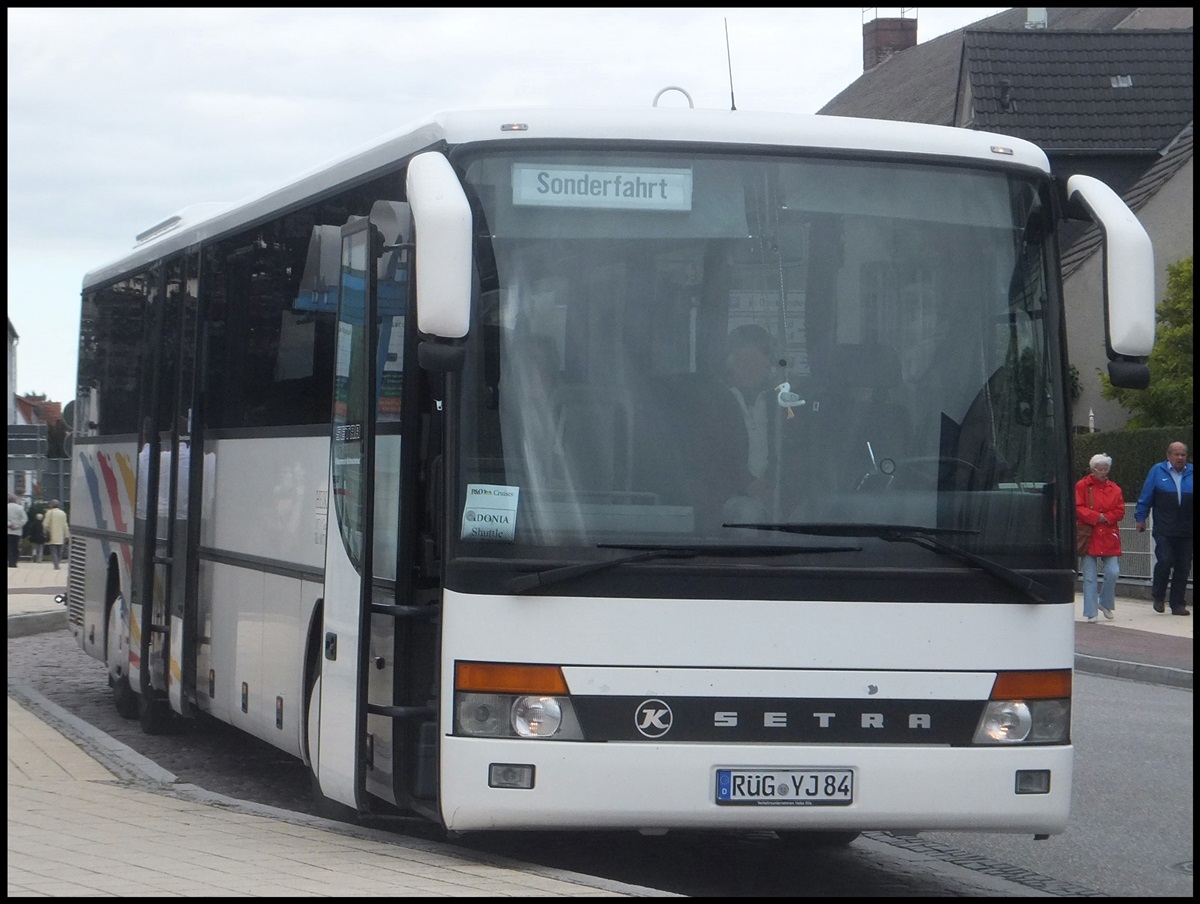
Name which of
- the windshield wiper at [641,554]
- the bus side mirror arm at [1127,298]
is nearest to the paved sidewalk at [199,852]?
the windshield wiper at [641,554]

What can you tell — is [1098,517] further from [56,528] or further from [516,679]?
[56,528]

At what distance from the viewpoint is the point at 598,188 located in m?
7.41

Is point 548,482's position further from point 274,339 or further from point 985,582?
point 274,339

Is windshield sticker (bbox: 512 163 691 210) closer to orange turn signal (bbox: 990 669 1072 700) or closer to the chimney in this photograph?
orange turn signal (bbox: 990 669 1072 700)

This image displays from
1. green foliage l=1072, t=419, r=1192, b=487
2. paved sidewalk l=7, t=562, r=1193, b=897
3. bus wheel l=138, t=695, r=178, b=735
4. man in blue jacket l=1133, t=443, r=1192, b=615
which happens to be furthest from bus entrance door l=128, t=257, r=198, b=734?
green foliage l=1072, t=419, r=1192, b=487

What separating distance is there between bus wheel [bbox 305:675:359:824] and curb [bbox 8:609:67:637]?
13978mm

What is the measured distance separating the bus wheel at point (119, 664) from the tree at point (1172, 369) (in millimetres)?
29509

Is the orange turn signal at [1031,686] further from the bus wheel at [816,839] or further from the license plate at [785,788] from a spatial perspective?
the bus wheel at [816,839]

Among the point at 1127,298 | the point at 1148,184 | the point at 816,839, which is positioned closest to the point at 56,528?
the point at 1148,184

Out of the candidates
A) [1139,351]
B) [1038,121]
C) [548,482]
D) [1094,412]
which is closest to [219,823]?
Answer: [548,482]

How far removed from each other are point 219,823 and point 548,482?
255cm

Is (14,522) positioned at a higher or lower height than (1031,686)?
lower

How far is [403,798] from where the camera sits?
7.64m

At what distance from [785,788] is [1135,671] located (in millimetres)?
11512
